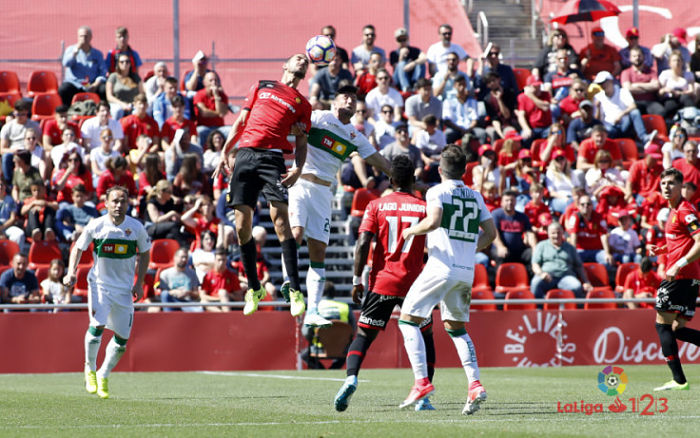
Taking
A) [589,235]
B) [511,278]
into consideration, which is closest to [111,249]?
[511,278]

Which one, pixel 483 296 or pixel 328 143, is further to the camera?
pixel 483 296

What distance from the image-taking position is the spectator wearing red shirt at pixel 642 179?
67.9 ft

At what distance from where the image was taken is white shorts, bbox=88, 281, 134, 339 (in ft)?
40.5

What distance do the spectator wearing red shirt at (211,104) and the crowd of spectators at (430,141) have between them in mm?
32

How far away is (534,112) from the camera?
73.5ft

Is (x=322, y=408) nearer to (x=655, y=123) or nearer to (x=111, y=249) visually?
(x=111, y=249)

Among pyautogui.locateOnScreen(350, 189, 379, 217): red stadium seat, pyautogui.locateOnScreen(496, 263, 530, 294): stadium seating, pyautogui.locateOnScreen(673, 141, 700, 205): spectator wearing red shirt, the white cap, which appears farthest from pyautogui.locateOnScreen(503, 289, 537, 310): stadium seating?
the white cap

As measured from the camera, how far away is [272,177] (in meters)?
10.4

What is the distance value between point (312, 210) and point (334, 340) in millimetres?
6520

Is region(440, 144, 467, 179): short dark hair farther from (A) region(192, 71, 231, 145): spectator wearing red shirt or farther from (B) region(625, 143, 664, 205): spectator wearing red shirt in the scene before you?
(A) region(192, 71, 231, 145): spectator wearing red shirt

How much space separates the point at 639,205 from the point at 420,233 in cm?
1259

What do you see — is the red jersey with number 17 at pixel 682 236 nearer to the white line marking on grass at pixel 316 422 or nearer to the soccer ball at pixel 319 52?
the white line marking on grass at pixel 316 422

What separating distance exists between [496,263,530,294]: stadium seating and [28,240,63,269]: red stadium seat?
754 centimetres

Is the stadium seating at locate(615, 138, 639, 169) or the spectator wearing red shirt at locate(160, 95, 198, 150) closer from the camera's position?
the spectator wearing red shirt at locate(160, 95, 198, 150)
